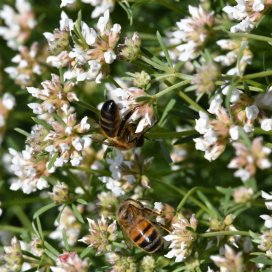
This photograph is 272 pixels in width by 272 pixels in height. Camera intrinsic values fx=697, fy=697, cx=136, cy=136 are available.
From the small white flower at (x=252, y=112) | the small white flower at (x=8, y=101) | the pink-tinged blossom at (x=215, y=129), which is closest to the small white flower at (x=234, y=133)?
the pink-tinged blossom at (x=215, y=129)

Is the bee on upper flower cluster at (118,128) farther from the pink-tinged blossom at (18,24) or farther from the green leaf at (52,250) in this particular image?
the pink-tinged blossom at (18,24)

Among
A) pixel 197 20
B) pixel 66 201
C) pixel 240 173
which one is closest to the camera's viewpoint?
pixel 240 173

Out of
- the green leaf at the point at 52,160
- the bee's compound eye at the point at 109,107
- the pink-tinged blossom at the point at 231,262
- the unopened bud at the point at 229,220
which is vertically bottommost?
the unopened bud at the point at 229,220

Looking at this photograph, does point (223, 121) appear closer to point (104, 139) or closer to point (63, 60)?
point (104, 139)

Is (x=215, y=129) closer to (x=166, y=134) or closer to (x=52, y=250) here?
(x=166, y=134)

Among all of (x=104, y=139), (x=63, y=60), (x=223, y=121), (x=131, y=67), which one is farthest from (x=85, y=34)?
(x=131, y=67)

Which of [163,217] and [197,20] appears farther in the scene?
[163,217]

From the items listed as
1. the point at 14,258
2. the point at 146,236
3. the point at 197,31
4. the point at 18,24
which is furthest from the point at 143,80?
the point at 18,24

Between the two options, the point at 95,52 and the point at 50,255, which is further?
the point at 50,255
